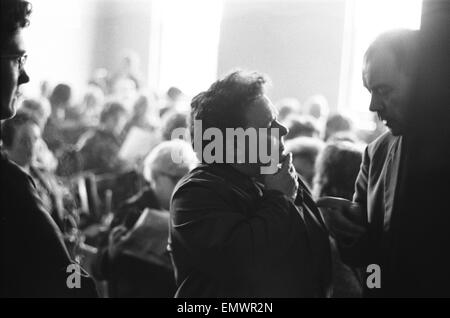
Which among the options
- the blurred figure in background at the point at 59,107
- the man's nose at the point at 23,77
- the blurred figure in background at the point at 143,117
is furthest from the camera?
the blurred figure in background at the point at 59,107

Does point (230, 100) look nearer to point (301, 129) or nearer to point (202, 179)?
point (202, 179)

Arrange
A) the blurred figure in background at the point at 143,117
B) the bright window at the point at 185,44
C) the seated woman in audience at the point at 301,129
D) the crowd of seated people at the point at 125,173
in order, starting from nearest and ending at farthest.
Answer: the crowd of seated people at the point at 125,173 → the seated woman in audience at the point at 301,129 → the blurred figure in background at the point at 143,117 → the bright window at the point at 185,44

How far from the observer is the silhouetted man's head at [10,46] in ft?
5.29

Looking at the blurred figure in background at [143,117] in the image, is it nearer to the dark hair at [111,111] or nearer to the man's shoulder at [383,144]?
the dark hair at [111,111]

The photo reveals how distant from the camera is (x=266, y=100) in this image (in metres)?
1.88

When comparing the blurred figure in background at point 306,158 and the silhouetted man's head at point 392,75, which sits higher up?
the silhouetted man's head at point 392,75

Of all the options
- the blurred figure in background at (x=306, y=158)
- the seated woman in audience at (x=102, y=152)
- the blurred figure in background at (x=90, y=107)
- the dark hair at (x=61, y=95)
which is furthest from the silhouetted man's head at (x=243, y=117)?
the blurred figure in background at (x=90, y=107)

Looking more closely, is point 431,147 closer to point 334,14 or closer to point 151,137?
point 151,137

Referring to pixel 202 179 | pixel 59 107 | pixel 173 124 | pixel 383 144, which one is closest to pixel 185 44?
pixel 59 107

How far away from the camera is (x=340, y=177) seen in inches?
101

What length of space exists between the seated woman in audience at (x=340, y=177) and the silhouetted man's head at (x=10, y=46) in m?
1.28
